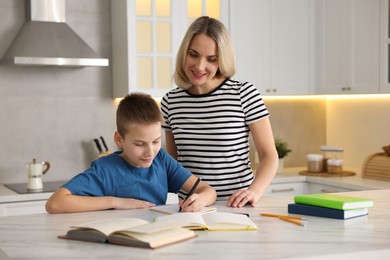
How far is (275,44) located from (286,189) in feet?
3.46

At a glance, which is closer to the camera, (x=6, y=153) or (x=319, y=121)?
(x=6, y=153)

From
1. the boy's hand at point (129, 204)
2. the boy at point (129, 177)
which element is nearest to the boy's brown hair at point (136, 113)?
the boy at point (129, 177)

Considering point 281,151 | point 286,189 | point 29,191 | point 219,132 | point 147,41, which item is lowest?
point 286,189

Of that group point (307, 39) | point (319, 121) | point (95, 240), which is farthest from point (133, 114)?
point (319, 121)

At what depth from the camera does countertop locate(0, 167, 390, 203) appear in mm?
3750

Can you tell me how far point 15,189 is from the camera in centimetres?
394

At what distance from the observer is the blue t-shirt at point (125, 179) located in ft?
7.38

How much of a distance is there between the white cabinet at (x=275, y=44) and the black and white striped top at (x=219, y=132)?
2.03 m

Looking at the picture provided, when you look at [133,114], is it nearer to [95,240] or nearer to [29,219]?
[29,219]

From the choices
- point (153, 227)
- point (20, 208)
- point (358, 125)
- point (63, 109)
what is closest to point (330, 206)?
point (153, 227)

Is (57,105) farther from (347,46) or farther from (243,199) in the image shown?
(243,199)

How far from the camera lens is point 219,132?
263 cm

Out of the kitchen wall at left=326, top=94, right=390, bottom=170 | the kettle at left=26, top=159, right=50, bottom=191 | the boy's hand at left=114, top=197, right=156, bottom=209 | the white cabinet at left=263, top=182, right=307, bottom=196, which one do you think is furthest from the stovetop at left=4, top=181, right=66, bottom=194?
the kitchen wall at left=326, top=94, right=390, bottom=170

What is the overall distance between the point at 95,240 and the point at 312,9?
11.9ft
